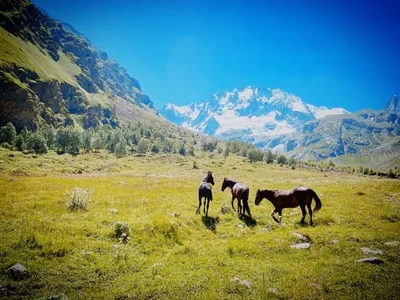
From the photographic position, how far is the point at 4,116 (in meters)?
172

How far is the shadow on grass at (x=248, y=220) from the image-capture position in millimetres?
17934

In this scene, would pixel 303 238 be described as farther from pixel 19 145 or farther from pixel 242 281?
pixel 19 145

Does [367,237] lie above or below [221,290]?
above

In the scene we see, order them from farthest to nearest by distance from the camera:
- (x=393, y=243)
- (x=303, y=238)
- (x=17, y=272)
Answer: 1. (x=303, y=238)
2. (x=393, y=243)
3. (x=17, y=272)

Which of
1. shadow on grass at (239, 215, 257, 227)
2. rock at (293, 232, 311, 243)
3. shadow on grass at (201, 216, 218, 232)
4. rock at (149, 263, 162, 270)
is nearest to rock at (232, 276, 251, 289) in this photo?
rock at (149, 263, 162, 270)

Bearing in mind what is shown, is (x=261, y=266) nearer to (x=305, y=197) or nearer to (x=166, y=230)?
(x=166, y=230)

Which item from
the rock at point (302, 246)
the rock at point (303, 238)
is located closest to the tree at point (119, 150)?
the rock at point (303, 238)

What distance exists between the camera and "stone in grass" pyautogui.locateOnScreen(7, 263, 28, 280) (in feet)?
29.1

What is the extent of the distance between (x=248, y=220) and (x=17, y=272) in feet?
49.9

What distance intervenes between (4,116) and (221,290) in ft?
738

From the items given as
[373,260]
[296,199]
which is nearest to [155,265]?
[373,260]

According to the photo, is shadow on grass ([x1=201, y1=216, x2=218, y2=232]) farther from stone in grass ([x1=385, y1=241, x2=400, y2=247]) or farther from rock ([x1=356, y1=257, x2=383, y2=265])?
stone in grass ([x1=385, y1=241, x2=400, y2=247])

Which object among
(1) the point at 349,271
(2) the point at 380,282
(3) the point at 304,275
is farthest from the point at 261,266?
(2) the point at 380,282

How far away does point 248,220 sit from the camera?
18.8 m
